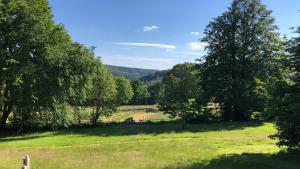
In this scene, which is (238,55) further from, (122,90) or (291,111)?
(122,90)

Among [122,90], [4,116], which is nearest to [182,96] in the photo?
[4,116]

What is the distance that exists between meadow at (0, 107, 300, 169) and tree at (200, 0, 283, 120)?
24.2 ft

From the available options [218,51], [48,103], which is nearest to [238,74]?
[218,51]

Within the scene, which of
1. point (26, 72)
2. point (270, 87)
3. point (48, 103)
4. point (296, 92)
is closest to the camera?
point (296, 92)

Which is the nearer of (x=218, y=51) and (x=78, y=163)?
(x=78, y=163)

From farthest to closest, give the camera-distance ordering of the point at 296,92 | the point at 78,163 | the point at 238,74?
the point at 238,74
the point at 296,92
the point at 78,163

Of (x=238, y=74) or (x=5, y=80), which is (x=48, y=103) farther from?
(x=238, y=74)

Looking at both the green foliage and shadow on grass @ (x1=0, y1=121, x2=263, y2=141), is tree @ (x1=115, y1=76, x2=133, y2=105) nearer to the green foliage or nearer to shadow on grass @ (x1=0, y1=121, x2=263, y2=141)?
the green foliage

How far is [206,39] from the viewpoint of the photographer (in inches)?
2303

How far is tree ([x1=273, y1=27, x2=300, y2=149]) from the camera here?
78.9 feet

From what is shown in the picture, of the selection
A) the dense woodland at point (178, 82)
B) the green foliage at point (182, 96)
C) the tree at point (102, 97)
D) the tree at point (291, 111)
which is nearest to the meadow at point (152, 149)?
the tree at point (291, 111)

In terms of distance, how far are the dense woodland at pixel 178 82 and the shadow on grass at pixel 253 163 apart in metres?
1.82

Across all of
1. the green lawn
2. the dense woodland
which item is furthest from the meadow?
the dense woodland

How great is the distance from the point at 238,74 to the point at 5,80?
31297mm
